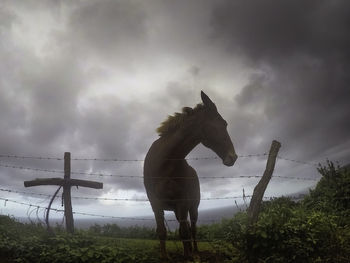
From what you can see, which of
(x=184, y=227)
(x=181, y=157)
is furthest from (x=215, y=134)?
(x=184, y=227)

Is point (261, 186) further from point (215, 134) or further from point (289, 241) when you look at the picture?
point (215, 134)

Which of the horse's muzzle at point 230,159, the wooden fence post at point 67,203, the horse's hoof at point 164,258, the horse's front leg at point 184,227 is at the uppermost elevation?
the horse's muzzle at point 230,159

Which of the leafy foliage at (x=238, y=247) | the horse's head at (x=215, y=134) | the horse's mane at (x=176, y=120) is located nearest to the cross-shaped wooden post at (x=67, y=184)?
the leafy foliage at (x=238, y=247)

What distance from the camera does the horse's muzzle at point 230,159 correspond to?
6.83 metres

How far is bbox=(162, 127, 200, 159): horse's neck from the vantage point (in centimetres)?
747

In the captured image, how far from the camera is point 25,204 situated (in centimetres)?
791

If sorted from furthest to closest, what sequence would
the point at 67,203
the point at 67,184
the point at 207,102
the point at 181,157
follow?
the point at 67,184, the point at 67,203, the point at 207,102, the point at 181,157

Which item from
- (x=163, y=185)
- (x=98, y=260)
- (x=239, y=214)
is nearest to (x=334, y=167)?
(x=239, y=214)

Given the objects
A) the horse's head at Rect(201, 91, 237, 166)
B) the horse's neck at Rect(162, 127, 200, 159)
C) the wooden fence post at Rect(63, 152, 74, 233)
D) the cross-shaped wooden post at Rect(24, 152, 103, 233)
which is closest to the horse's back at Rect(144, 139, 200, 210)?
the horse's neck at Rect(162, 127, 200, 159)

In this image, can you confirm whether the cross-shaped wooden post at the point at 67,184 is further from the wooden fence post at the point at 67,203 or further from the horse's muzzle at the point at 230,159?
the horse's muzzle at the point at 230,159

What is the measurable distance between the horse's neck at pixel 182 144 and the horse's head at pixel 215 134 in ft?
0.84

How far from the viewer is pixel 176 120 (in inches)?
309

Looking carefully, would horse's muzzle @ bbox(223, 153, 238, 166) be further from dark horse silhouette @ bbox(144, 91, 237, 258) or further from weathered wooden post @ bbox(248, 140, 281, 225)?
weathered wooden post @ bbox(248, 140, 281, 225)

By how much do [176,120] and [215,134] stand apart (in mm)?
1174
